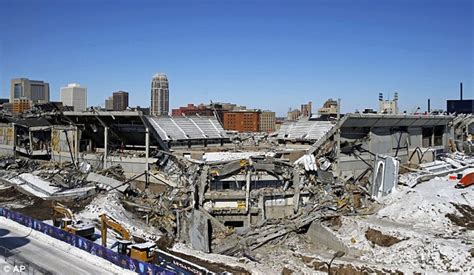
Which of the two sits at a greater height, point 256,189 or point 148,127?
point 148,127

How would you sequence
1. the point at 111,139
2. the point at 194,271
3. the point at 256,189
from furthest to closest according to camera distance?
1. the point at 111,139
2. the point at 256,189
3. the point at 194,271

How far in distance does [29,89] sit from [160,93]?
51371 mm

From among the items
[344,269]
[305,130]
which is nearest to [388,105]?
[305,130]

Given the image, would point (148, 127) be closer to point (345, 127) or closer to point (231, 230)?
point (231, 230)

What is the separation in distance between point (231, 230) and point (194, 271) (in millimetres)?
11805

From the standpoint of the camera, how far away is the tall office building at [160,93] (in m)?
158

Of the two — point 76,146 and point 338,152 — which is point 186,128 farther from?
point 338,152

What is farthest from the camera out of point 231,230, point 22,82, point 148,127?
point 22,82

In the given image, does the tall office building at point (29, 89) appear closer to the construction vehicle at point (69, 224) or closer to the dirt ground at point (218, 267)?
the construction vehicle at point (69, 224)

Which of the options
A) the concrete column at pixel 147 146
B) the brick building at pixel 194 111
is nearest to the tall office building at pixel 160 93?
the brick building at pixel 194 111

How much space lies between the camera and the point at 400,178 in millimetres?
36844

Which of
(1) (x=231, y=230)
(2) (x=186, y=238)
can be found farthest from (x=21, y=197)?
(1) (x=231, y=230)

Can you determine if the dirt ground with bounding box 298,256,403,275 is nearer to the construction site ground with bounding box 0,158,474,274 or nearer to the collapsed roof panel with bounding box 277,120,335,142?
the construction site ground with bounding box 0,158,474,274

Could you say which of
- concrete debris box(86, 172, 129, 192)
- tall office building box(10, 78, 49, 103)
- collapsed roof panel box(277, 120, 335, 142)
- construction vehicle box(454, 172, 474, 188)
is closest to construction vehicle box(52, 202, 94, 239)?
concrete debris box(86, 172, 129, 192)
